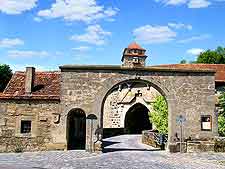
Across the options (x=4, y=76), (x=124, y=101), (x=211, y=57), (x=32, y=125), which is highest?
(x=211, y=57)

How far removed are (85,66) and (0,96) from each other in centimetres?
533

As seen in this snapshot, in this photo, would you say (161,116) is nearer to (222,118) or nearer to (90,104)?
(222,118)

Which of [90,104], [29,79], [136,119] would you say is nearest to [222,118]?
[90,104]

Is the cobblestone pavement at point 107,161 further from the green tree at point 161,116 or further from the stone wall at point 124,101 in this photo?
the stone wall at point 124,101

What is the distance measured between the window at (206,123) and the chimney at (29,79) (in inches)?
411

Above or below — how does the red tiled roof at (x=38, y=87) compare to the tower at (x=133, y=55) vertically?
below

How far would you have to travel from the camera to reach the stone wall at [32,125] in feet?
64.3

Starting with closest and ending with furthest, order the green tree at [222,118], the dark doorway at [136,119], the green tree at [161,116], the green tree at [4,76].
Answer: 1. the green tree at [222,118]
2. the green tree at [161,116]
3. the dark doorway at [136,119]
4. the green tree at [4,76]

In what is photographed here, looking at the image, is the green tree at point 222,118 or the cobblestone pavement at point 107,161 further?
the green tree at point 222,118

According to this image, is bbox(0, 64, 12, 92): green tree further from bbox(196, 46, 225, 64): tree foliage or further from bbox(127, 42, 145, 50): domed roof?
bbox(196, 46, 225, 64): tree foliage

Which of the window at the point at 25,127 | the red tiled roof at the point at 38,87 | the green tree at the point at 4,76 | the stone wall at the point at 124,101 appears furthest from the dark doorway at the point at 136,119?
the window at the point at 25,127

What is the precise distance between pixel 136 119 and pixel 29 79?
2730cm

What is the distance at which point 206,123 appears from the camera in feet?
65.8

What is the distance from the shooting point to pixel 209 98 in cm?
2008
